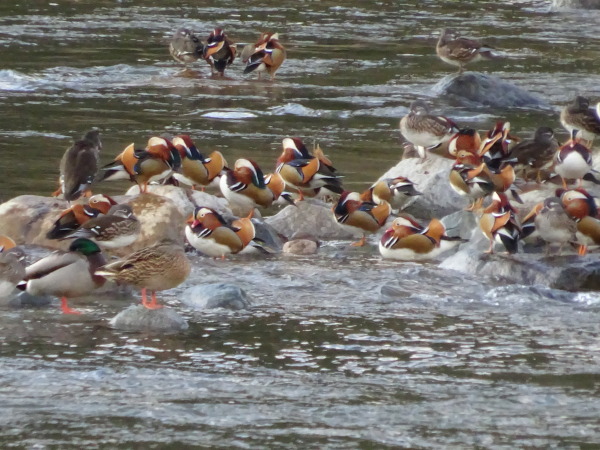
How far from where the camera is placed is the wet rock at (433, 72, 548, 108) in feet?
53.5

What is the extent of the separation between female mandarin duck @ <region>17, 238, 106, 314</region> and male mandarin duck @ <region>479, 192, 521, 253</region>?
2.73 m

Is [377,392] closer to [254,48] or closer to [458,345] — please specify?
[458,345]

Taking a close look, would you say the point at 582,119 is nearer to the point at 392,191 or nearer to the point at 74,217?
the point at 392,191

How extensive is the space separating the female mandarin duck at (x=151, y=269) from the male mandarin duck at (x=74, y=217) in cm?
144

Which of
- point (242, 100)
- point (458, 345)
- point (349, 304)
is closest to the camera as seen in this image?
point (458, 345)

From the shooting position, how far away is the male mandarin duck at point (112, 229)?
358 inches

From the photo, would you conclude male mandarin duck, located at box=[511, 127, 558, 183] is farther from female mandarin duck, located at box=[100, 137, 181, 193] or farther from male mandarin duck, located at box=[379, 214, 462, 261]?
female mandarin duck, located at box=[100, 137, 181, 193]

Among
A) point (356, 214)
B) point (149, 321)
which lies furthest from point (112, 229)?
point (356, 214)

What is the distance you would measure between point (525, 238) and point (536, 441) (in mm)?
4161

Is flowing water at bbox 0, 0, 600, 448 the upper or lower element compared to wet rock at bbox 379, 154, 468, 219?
upper

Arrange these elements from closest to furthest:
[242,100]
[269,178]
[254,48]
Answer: [269,178] < [242,100] < [254,48]

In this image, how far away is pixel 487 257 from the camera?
8.98 metres

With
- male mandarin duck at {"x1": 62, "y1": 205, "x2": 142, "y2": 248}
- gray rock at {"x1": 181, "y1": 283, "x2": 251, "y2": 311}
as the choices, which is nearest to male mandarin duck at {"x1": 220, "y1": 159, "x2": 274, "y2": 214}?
male mandarin duck at {"x1": 62, "y1": 205, "x2": 142, "y2": 248}

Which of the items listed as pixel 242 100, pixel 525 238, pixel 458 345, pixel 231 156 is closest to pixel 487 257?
pixel 525 238
